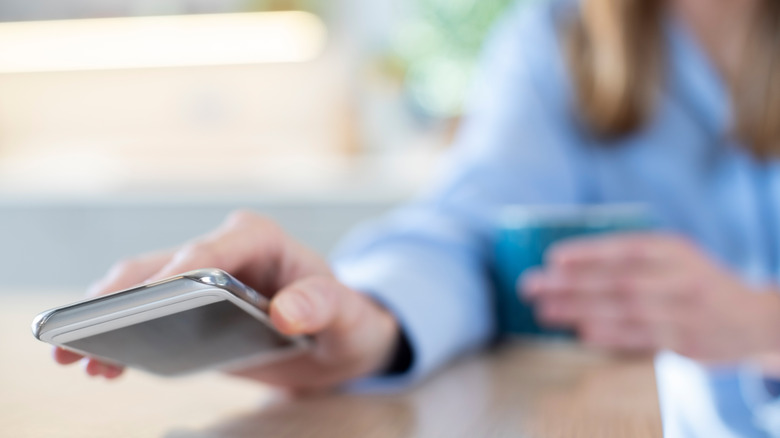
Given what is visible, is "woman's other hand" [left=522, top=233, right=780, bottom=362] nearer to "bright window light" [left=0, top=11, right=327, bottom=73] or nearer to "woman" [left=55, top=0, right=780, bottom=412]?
"woman" [left=55, top=0, right=780, bottom=412]

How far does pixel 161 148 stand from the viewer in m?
3.17

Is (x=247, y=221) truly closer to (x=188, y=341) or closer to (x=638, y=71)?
(x=188, y=341)

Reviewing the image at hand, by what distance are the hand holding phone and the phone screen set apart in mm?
15

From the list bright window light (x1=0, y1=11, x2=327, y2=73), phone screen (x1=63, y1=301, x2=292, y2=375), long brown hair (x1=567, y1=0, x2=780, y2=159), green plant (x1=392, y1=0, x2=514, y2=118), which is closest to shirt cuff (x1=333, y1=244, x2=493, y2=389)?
phone screen (x1=63, y1=301, x2=292, y2=375)

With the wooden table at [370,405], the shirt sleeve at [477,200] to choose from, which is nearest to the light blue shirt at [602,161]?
the shirt sleeve at [477,200]

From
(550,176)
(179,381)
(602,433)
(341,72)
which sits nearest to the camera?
(602,433)

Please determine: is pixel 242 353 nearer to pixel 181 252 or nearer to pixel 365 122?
pixel 181 252

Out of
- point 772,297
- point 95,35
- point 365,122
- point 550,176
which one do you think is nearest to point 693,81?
point 550,176

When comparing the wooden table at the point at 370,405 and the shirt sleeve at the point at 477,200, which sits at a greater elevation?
the shirt sleeve at the point at 477,200

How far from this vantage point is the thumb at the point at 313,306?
38cm

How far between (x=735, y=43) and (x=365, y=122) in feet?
6.92

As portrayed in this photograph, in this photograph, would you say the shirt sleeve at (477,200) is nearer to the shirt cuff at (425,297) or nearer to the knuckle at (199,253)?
the shirt cuff at (425,297)

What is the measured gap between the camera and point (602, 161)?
39.8 inches

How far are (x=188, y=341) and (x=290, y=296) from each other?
0.18 feet
